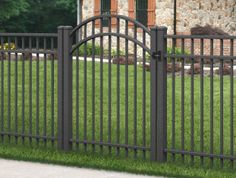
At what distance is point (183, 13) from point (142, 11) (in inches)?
60.5

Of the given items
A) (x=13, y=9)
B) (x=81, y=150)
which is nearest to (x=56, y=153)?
(x=81, y=150)

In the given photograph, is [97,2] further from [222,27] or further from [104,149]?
[104,149]

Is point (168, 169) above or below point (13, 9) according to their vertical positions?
below

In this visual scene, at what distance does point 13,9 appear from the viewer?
3622 cm

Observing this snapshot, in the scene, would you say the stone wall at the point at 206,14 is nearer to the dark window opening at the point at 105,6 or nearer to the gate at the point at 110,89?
the dark window opening at the point at 105,6

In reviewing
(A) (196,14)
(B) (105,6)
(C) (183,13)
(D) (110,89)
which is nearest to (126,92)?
(D) (110,89)

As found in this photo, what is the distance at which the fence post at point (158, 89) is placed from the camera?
8484mm

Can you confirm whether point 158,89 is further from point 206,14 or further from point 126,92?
Answer: point 206,14

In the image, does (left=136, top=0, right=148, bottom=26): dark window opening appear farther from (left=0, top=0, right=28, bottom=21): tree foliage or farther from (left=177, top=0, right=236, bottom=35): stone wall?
(left=0, top=0, right=28, bottom=21): tree foliage

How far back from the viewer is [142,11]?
27234 millimetres

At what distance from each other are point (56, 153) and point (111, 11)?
1910 centimetres

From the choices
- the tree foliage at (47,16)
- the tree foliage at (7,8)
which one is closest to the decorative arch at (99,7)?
the tree foliage at (7,8)

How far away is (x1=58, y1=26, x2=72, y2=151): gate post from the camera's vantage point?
9.24 metres

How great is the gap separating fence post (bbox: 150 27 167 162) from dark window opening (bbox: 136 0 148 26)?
61.5ft
